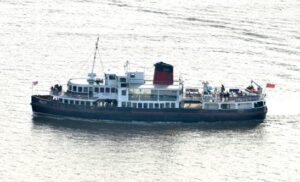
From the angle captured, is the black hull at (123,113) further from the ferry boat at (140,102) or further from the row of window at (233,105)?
the row of window at (233,105)

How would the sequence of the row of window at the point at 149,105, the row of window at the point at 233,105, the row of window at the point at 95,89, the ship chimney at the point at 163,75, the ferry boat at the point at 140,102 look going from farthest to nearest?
the ship chimney at the point at 163,75 → the row of window at the point at 233,105 → the row of window at the point at 95,89 → the row of window at the point at 149,105 → the ferry boat at the point at 140,102

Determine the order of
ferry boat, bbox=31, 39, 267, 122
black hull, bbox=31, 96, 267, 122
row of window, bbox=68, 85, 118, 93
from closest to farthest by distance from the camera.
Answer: black hull, bbox=31, 96, 267, 122 < ferry boat, bbox=31, 39, 267, 122 < row of window, bbox=68, 85, 118, 93

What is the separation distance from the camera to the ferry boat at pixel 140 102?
17588 centimetres

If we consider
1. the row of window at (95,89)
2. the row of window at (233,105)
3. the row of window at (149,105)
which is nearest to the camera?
the row of window at (149,105)

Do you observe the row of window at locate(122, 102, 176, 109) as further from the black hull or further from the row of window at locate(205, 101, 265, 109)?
the row of window at locate(205, 101, 265, 109)

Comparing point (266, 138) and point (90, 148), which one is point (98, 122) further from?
point (266, 138)

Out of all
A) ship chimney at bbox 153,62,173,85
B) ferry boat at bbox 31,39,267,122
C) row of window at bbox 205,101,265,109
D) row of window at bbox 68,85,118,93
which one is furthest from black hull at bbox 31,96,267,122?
ship chimney at bbox 153,62,173,85

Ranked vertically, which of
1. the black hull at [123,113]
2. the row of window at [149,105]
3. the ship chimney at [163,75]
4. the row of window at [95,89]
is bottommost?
the black hull at [123,113]

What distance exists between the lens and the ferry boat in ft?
577

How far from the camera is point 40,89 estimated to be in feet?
610

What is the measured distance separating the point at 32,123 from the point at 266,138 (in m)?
34.8

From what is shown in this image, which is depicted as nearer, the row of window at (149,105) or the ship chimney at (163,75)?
the row of window at (149,105)

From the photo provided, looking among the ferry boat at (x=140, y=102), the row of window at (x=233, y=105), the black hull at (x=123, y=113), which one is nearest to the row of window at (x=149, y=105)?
the ferry boat at (x=140, y=102)

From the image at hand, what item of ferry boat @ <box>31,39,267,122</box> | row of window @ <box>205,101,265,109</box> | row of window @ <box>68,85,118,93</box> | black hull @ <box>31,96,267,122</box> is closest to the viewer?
black hull @ <box>31,96,267,122</box>
